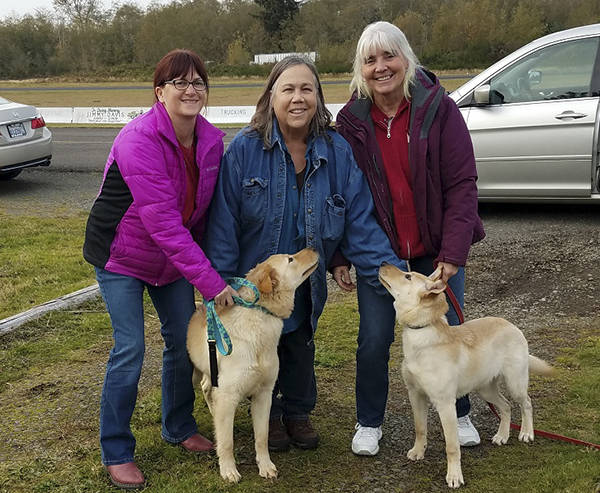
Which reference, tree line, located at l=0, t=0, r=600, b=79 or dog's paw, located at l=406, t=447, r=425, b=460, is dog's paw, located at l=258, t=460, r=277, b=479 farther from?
tree line, located at l=0, t=0, r=600, b=79

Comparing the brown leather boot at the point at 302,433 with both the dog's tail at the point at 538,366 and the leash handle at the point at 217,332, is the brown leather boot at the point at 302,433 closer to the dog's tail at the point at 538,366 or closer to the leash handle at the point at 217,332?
the leash handle at the point at 217,332

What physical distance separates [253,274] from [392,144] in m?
1.01

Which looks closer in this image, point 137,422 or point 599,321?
point 137,422

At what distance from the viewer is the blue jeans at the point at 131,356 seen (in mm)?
3314

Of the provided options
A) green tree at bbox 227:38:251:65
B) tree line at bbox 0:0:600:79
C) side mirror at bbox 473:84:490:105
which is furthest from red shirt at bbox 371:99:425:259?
green tree at bbox 227:38:251:65

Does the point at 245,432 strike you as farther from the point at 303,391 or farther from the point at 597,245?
the point at 597,245

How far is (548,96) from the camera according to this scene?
7.78 meters

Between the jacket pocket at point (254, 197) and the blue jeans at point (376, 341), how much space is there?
2.25ft

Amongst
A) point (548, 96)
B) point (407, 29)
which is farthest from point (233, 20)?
point (548, 96)

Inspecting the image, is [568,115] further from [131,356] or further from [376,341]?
[131,356]

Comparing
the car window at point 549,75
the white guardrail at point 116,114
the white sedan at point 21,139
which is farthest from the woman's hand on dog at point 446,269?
the white guardrail at point 116,114

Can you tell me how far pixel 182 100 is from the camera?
3250 millimetres

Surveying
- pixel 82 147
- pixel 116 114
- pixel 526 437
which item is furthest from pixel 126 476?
pixel 116 114

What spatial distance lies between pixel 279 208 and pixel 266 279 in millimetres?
402
